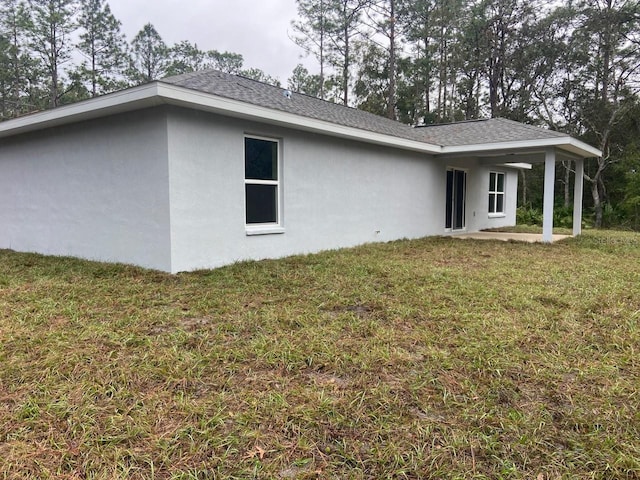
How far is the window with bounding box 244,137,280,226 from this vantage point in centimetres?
668

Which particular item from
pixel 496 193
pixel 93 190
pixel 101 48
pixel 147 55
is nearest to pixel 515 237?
pixel 496 193

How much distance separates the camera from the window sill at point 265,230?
664 cm

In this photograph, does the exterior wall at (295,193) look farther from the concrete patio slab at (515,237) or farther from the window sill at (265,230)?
the concrete patio slab at (515,237)

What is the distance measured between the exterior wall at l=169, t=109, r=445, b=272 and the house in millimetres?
21

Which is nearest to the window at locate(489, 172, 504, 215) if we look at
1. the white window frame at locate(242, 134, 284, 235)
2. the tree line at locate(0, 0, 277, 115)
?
the white window frame at locate(242, 134, 284, 235)

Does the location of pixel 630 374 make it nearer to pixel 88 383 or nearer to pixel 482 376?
pixel 482 376

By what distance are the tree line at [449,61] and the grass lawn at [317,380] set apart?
1941 centimetres

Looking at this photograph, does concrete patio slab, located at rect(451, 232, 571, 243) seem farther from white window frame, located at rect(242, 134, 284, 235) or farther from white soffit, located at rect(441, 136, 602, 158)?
white window frame, located at rect(242, 134, 284, 235)

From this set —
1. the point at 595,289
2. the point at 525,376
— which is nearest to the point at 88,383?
the point at 525,376

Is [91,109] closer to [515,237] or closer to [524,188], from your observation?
[515,237]

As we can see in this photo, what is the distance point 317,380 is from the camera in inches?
105

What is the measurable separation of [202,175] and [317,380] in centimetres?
410

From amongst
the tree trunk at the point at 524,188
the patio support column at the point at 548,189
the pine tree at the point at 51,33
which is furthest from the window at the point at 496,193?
the pine tree at the point at 51,33

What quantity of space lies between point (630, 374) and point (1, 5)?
29.4 metres
